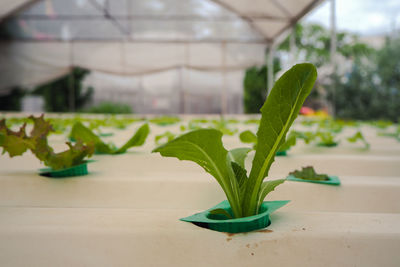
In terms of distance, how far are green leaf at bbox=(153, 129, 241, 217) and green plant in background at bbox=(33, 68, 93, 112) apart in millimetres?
12150

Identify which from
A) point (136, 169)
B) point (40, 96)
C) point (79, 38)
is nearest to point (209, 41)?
point (79, 38)

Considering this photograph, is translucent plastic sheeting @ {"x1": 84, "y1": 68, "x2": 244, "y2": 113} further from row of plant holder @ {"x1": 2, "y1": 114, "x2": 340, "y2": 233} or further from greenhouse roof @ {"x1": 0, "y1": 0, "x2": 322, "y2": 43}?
row of plant holder @ {"x1": 2, "y1": 114, "x2": 340, "y2": 233}

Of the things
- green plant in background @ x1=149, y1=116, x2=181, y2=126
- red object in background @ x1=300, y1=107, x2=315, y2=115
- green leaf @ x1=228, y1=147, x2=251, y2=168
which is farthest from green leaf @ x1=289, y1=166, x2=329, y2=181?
A: red object in background @ x1=300, y1=107, x2=315, y2=115

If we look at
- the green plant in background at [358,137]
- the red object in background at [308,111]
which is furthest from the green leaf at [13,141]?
the red object in background at [308,111]

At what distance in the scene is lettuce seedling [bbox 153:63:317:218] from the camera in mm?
424

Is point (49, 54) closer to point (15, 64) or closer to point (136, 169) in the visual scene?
point (15, 64)

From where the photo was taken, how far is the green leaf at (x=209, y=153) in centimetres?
43

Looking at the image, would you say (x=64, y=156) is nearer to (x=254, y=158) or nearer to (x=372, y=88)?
(x=254, y=158)

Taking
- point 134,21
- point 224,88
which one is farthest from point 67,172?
point 134,21

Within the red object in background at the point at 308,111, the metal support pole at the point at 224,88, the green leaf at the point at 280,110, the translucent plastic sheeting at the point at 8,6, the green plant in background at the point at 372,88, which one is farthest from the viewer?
the red object in background at the point at 308,111

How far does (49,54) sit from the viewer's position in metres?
11.3

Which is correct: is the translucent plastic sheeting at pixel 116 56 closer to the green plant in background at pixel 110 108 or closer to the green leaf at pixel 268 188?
the green plant in background at pixel 110 108

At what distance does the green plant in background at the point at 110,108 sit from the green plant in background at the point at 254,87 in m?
4.36

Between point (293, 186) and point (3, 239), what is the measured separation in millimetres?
526
